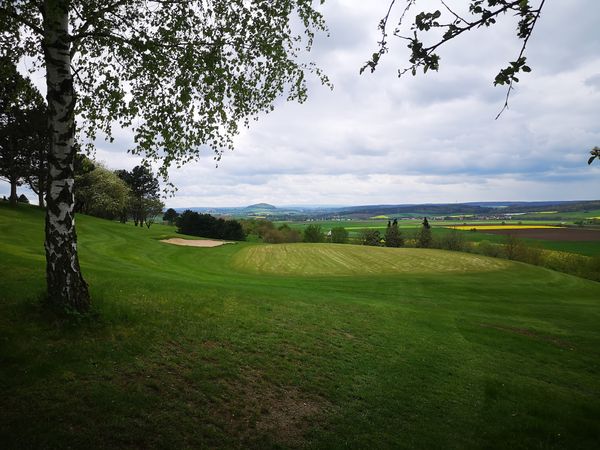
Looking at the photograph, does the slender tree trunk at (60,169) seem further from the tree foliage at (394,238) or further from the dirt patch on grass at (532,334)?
the tree foliage at (394,238)

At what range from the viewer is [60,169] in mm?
8828

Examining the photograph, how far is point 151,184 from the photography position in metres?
107

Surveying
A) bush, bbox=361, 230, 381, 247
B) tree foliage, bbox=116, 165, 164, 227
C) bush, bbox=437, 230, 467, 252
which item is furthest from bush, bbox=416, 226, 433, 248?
tree foliage, bbox=116, 165, 164, 227

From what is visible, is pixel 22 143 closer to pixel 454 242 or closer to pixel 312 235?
pixel 312 235

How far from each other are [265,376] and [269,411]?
166 cm

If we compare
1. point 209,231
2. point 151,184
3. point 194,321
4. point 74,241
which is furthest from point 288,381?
point 151,184

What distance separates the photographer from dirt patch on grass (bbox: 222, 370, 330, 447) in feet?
21.9

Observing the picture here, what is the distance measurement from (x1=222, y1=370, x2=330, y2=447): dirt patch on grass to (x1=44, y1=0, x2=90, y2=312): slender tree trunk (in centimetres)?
519

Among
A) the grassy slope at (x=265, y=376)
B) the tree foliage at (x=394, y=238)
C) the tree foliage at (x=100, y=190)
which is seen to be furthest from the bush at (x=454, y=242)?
the tree foliage at (x=100, y=190)

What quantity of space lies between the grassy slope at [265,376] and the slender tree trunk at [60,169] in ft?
3.26

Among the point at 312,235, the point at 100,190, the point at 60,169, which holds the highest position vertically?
the point at 100,190

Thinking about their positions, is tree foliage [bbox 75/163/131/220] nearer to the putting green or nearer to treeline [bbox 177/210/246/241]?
treeline [bbox 177/210/246/241]

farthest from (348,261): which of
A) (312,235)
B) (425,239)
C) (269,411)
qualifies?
(312,235)

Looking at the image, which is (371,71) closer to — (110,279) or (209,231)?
(110,279)
